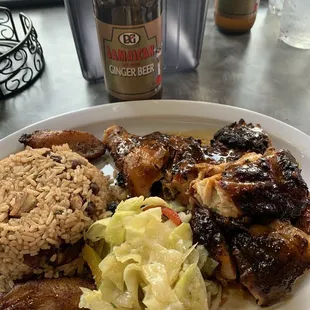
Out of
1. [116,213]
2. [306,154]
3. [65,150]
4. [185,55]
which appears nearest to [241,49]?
[185,55]

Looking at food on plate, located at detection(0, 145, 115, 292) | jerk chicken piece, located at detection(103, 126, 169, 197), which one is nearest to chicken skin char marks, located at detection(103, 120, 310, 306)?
jerk chicken piece, located at detection(103, 126, 169, 197)

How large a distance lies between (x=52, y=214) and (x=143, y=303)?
0.44 metres

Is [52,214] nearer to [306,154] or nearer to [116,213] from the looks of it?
[116,213]

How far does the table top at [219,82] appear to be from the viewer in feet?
7.18

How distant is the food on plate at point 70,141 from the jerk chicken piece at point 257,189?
0.61m

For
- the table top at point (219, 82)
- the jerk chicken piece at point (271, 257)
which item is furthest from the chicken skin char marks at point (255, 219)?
the table top at point (219, 82)

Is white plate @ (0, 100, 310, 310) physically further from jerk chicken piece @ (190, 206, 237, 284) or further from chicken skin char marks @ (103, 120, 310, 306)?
jerk chicken piece @ (190, 206, 237, 284)

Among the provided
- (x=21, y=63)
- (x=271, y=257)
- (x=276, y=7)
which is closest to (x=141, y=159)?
(x=271, y=257)

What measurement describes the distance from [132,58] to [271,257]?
101cm

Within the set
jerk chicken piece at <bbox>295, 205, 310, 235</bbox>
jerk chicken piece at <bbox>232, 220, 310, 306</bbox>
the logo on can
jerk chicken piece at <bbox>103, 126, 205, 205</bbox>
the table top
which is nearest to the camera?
jerk chicken piece at <bbox>232, 220, 310, 306</bbox>

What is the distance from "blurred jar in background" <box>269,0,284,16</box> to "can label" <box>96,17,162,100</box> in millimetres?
1402

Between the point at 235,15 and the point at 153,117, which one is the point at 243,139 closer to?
the point at 153,117

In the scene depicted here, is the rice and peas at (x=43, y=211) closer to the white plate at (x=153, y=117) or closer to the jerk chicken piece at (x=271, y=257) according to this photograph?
the white plate at (x=153, y=117)

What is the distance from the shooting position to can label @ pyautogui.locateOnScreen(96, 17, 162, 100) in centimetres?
168
